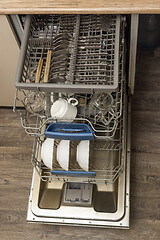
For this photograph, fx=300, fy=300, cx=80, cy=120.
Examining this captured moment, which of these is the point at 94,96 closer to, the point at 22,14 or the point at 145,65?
the point at 22,14

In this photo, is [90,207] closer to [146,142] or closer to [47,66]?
[146,142]

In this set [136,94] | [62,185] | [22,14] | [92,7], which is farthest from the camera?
[136,94]

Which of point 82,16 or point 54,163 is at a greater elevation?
point 82,16

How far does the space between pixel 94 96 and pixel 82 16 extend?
0.97 ft

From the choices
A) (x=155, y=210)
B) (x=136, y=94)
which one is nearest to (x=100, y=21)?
(x=136, y=94)

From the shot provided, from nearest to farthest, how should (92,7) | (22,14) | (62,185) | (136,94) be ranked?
(92,7)
(22,14)
(62,185)
(136,94)

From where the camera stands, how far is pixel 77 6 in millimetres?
1004

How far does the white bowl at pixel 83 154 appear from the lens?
1.09 meters

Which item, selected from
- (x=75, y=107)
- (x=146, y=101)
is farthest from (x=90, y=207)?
(x=146, y=101)

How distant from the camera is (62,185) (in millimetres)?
1339

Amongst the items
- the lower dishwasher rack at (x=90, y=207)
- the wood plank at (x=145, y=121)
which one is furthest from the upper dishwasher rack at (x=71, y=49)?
the wood plank at (x=145, y=121)

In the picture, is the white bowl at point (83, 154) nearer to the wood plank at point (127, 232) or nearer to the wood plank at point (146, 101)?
the wood plank at point (127, 232)

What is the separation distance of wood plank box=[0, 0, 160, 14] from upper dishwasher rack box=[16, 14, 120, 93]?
0.06 meters

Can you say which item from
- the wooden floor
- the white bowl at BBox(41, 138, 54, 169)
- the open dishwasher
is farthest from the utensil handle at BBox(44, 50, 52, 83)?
the wooden floor
